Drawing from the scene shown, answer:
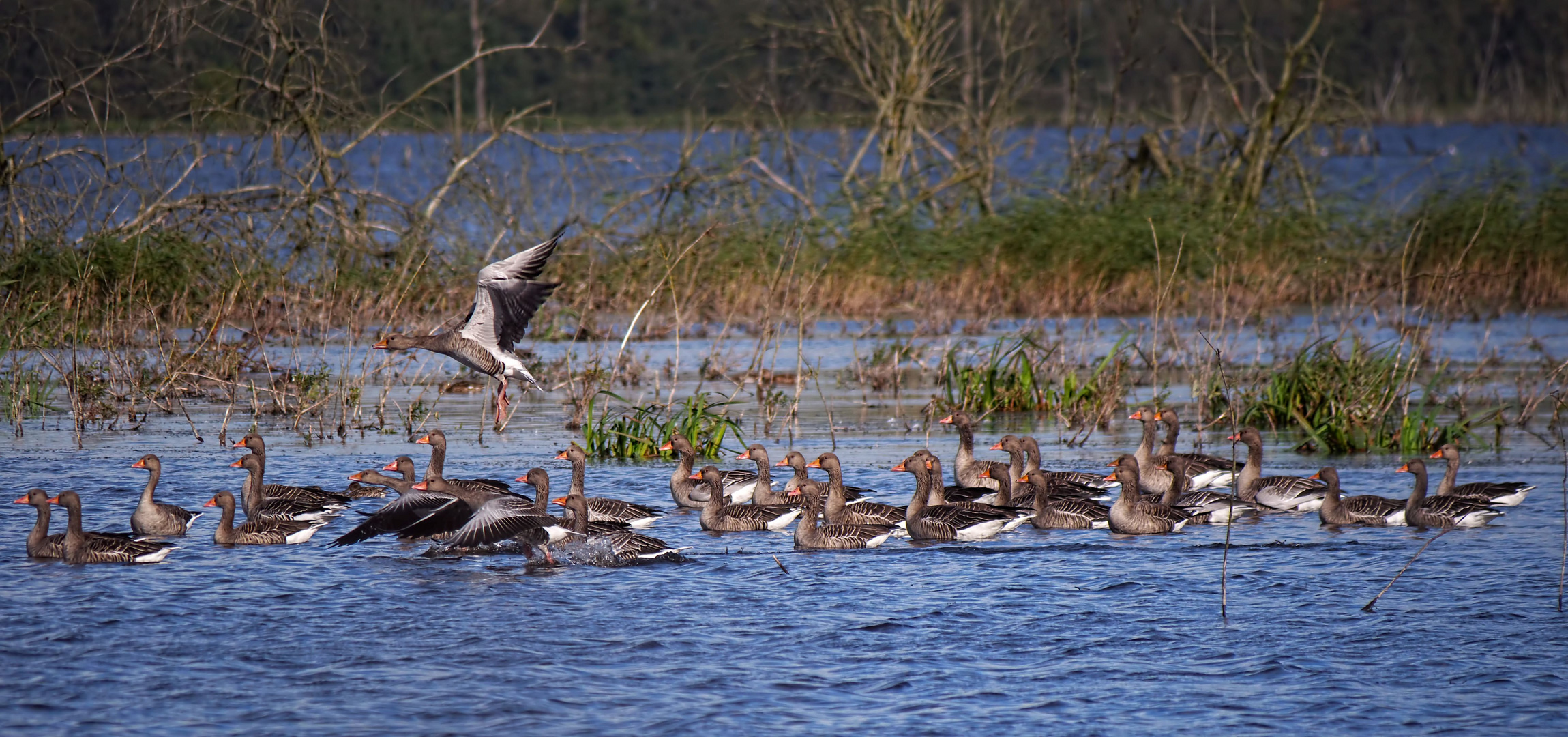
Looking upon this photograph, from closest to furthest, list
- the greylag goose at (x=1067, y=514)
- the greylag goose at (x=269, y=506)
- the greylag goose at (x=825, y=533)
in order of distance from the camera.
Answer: the greylag goose at (x=825, y=533), the greylag goose at (x=269, y=506), the greylag goose at (x=1067, y=514)

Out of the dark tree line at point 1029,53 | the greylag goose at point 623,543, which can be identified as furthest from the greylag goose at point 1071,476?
the dark tree line at point 1029,53

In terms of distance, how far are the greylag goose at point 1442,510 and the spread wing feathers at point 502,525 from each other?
5.28m

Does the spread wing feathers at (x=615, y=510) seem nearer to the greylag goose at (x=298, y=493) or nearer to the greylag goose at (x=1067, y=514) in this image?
the greylag goose at (x=298, y=493)

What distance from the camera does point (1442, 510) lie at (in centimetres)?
973

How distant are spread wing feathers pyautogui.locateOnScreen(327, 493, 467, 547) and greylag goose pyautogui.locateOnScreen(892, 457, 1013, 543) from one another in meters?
2.76

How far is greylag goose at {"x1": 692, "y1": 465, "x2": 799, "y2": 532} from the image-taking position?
10.0 meters

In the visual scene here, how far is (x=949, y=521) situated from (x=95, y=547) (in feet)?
15.9

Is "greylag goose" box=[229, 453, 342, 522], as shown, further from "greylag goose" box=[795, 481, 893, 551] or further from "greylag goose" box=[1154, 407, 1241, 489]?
"greylag goose" box=[1154, 407, 1241, 489]

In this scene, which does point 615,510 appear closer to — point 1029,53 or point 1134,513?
point 1134,513

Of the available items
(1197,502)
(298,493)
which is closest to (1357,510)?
(1197,502)

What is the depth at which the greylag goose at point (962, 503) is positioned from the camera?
991 centimetres

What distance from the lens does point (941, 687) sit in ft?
21.7

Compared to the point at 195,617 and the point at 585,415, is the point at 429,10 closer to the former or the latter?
the point at 585,415

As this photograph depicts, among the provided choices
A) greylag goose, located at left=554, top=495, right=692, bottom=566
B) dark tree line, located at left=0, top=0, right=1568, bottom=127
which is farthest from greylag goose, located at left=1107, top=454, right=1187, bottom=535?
dark tree line, located at left=0, top=0, right=1568, bottom=127
